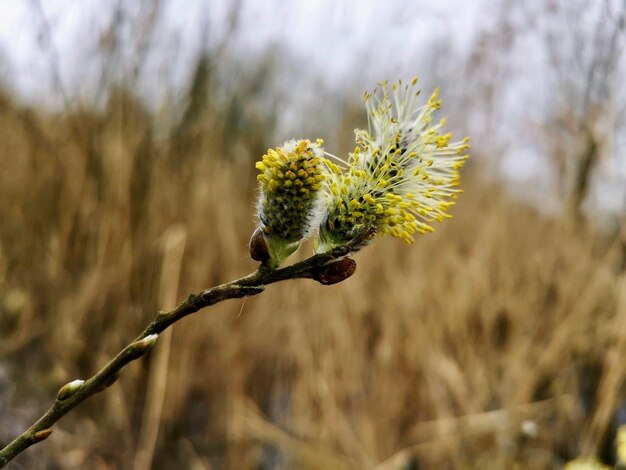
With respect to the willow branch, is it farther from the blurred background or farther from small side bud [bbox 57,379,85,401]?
the blurred background

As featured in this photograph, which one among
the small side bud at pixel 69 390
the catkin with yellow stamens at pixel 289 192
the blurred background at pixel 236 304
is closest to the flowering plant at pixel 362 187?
the catkin with yellow stamens at pixel 289 192

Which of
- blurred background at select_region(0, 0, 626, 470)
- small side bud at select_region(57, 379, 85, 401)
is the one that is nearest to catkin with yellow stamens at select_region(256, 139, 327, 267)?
small side bud at select_region(57, 379, 85, 401)

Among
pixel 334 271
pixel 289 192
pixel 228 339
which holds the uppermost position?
pixel 228 339

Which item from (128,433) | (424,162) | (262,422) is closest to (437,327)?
(262,422)

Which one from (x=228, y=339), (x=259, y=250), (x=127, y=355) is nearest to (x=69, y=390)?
(x=127, y=355)

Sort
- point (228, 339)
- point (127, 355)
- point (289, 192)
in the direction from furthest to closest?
point (228, 339)
point (289, 192)
point (127, 355)

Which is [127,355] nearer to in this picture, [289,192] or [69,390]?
[69,390]
